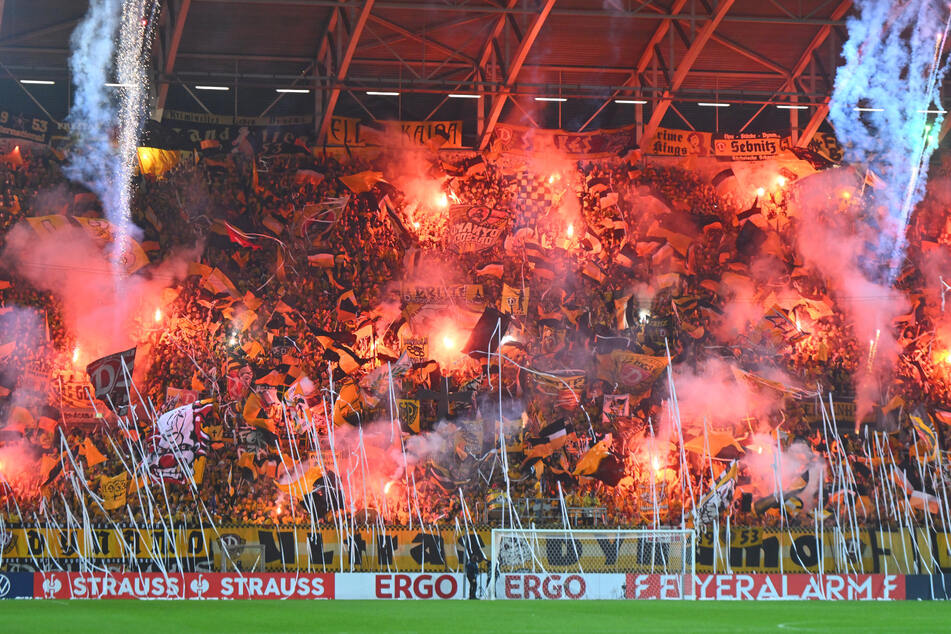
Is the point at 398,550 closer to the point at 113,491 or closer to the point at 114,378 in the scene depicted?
the point at 113,491

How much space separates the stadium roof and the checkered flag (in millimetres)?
1541

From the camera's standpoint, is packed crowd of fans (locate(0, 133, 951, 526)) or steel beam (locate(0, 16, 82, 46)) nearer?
packed crowd of fans (locate(0, 133, 951, 526))

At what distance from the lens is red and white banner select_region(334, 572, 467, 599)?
21.4m

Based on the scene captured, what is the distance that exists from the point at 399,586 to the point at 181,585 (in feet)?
12.6

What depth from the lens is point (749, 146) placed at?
102ft

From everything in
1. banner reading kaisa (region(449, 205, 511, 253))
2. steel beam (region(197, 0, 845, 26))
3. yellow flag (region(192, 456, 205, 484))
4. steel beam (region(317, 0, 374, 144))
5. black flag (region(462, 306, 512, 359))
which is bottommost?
yellow flag (region(192, 456, 205, 484))

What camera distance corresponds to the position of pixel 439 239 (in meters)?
29.9

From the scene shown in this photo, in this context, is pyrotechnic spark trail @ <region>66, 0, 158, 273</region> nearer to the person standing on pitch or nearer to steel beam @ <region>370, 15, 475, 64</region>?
steel beam @ <region>370, 15, 475, 64</region>

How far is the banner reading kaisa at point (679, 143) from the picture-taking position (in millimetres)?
30953

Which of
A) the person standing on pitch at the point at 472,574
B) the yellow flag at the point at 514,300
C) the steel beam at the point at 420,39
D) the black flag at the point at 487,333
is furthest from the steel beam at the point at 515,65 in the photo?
the person standing on pitch at the point at 472,574

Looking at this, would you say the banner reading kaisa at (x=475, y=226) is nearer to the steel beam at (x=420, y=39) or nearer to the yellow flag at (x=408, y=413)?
the steel beam at (x=420, y=39)

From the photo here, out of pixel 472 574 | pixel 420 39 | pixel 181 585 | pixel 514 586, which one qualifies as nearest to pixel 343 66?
pixel 420 39

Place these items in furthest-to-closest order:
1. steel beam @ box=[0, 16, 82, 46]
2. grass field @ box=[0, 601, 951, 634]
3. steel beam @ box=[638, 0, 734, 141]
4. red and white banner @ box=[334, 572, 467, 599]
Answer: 1. steel beam @ box=[0, 16, 82, 46]
2. steel beam @ box=[638, 0, 734, 141]
3. red and white banner @ box=[334, 572, 467, 599]
4. grass field @ box=[0, 601, 951, 634]

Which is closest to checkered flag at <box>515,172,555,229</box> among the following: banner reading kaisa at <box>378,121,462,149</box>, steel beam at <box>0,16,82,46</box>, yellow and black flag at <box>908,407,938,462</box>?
banner reading kaisa at <box>378,121,462,149</box>
